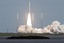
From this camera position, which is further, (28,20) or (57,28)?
(57,28)

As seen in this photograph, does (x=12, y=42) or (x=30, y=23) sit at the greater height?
(x=30, y=23)

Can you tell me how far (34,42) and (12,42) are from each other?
4.60 metres

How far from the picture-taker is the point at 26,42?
84.9m

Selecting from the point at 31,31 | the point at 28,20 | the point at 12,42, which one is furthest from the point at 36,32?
the point at 12,42

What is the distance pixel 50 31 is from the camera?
5645 inches

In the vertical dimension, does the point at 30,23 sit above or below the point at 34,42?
above

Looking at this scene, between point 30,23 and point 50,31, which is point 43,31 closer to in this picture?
point 50,31

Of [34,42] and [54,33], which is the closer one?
[34,42]

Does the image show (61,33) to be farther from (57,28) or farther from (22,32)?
(22,32)

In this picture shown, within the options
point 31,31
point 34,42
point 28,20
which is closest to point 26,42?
point 34,42

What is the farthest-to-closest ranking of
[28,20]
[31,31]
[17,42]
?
1. [31,31]
2. [28,20]
3. [17,42]

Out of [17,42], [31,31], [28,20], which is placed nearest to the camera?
[17,42]

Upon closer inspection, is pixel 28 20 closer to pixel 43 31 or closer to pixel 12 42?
pixel 43 31

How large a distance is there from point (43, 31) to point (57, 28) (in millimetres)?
5165
